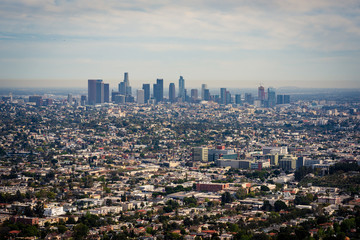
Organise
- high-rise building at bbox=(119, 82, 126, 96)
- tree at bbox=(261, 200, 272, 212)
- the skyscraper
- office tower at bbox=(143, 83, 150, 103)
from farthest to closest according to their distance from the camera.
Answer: high-rise building at bbox=(119, 82, 126, 96) → the skyscraper → office tower at bbox=(143, 83, 150, 103) → tree at bbox=(261, 200, 272, 212)

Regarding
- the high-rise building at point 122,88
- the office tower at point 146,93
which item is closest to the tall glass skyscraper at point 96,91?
the office tower at point 146,93

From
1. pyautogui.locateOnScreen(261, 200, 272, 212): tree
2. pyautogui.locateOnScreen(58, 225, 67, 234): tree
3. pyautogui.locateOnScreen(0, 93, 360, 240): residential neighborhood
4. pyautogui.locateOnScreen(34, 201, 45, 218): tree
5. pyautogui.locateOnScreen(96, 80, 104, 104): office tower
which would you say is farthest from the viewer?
pyautogui.locateOnScreen(96, 80, 104, 104): office tower

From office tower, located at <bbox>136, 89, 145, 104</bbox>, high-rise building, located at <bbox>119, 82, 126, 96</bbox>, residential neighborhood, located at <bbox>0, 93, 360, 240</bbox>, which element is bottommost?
residential neighborhood, located at <bbox>0, 93, 360, 240</bbox>

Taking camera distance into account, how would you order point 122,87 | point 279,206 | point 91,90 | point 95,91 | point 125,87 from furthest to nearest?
point 122,87 → point 125,87 → point 95,91 → point 91,90 → point 279,206

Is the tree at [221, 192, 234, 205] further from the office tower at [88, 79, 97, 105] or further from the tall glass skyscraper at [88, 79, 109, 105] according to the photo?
the office tower at [88, 79, 97, 105]

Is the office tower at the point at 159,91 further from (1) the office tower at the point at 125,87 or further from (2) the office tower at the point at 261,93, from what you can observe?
(2) the office tower at the point at 261,93

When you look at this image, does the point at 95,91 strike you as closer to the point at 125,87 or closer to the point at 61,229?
the point at 125,87

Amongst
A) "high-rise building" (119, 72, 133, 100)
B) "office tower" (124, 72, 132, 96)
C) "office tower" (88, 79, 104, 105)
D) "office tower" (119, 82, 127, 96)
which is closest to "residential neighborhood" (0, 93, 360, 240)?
"office tower" (88, 79, 104, 105)

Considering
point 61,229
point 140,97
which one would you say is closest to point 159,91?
point 140,97
